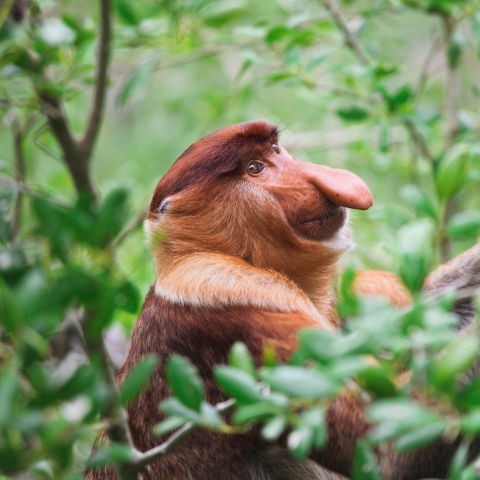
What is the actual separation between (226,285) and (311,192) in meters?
0.45

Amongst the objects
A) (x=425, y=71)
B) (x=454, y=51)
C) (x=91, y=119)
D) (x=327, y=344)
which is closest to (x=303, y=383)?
(x=327, y=344)

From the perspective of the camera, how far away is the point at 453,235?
5.92 feet

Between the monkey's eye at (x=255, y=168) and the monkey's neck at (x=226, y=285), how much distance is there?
14.2 inches

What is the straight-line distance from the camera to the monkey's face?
9.82ft

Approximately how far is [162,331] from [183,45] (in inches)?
62.1

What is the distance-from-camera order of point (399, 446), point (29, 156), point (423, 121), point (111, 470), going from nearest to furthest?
1. point (399, 446)
2. point (111, 470)
3. point (423, 121)
4. point (29, 156)

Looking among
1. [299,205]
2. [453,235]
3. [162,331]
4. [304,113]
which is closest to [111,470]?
[162,331]

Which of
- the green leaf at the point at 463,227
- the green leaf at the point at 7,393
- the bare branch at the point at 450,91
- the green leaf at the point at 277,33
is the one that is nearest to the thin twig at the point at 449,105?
the bare branch at the point at 450,91

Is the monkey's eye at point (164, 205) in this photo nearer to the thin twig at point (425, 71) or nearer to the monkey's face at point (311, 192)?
the monkey's face at point (311, 192)

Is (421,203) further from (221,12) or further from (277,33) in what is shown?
(221,12)

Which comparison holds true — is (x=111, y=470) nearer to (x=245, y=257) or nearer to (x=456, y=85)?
(x=245, y=257)

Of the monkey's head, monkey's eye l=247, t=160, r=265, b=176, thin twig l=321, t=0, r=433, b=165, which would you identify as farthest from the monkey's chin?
thin twig l=321, t=0, r=433, b=165

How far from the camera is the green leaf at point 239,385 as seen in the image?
5.22 ft

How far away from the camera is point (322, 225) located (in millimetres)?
3113
